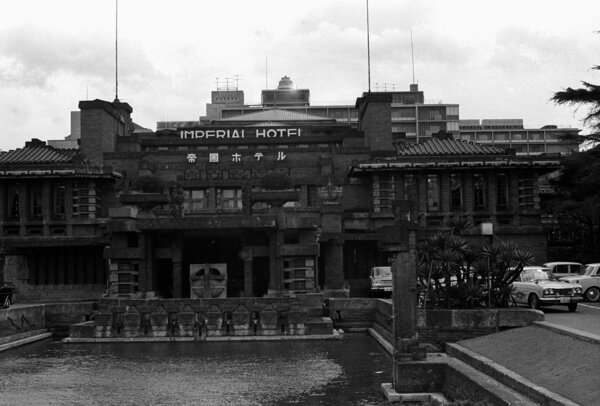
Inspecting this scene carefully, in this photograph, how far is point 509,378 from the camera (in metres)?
17.8

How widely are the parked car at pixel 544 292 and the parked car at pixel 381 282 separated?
1075 centimetres

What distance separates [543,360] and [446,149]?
37.3 meters

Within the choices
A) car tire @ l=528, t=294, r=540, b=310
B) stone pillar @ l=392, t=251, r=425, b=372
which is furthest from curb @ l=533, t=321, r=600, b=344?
car tire @ l=528, t=294, r=540, b=310

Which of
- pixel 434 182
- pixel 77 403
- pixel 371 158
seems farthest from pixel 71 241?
pixel 77 403

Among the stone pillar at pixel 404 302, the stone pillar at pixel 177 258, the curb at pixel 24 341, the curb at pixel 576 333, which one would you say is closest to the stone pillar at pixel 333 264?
the stone pillar at pixel 177 258

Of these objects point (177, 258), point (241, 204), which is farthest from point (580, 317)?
point (241, 204)

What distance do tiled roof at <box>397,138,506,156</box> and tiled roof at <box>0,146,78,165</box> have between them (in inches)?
930

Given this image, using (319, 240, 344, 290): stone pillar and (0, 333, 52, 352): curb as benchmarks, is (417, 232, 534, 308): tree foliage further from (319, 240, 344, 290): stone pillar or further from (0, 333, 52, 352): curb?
(319, 240, 344, 290): stone pillar

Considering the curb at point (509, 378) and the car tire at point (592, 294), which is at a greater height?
the car tire at point (592, 294)

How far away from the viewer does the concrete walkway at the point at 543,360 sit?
15.5m

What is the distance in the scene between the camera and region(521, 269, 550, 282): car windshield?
35.7 m

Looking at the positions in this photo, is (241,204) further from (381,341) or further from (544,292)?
(544,292)

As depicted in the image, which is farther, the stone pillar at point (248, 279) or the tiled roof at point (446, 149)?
the tiled roof at point (446, 149)

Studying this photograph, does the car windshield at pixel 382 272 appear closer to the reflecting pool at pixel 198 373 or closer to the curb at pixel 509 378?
the reflecting pool at pixel 198 373
